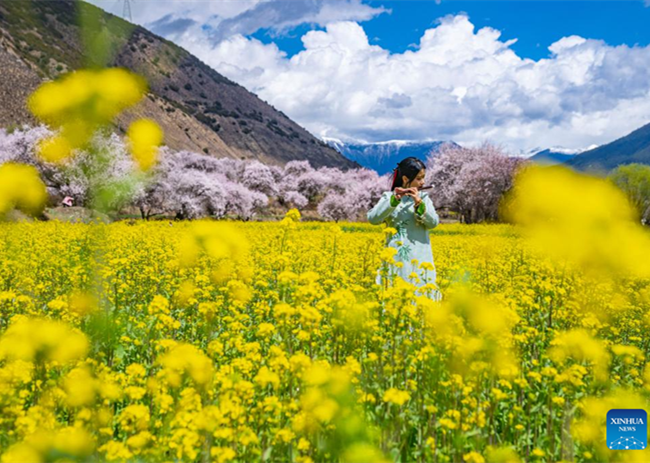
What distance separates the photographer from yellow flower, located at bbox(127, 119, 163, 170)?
5.06 feet

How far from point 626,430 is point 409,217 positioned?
9.85 ft

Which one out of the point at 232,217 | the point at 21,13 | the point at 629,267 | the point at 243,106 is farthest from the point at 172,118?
the point at 629,267

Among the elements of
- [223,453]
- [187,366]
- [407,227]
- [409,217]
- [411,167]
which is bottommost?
[223,453]

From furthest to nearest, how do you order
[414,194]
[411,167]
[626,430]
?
1. [411,167]
2. [414,194]
3. [626,430]

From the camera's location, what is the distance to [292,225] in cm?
454

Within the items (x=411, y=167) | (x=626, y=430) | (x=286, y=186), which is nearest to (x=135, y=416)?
(x=626, y=430)

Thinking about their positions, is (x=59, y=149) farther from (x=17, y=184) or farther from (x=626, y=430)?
(x=626, y=430)

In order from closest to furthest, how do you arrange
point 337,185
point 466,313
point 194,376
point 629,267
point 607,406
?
point 194,376, point 607,406, point 466,313, point 629,267, point 337,185

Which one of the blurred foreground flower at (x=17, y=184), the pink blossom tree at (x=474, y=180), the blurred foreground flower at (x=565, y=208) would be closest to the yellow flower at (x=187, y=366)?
the blurred foreground flower at (x=17, y=184)

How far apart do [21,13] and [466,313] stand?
12253 cm

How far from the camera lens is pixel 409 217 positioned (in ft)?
17.5

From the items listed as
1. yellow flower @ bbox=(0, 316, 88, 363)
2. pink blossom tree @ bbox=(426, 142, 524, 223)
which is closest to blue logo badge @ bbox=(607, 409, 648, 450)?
yellow flower @ bbox=(0, 316, 88, 363)

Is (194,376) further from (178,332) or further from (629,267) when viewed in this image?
(629,267)

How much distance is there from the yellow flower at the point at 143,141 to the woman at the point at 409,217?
11.8 feet
